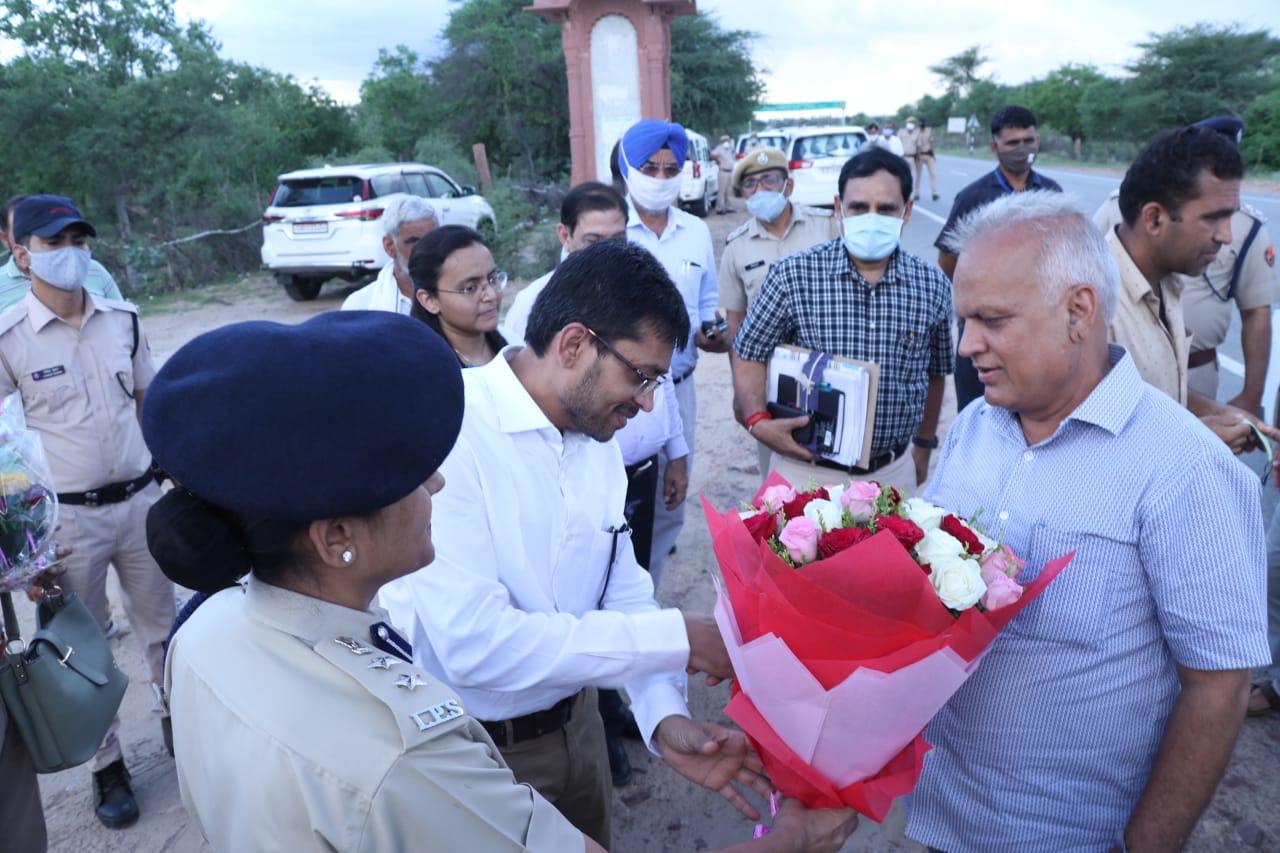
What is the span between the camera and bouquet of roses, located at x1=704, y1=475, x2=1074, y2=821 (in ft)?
5.30

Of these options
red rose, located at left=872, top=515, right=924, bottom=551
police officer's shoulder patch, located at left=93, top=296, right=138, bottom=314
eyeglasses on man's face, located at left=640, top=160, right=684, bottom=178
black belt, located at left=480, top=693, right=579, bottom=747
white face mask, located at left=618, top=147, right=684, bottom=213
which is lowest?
black belt, located at left=480, top=693, right=579, bottom=747

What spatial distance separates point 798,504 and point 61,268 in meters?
3.43

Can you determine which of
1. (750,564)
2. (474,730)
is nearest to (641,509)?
(750,564)

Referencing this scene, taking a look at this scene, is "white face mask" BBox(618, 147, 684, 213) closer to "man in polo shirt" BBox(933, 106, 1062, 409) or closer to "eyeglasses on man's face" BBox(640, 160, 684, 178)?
"eyeglasses on man's face" BBox(640, 160, 684, 178)

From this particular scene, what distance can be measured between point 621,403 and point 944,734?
3.90 ft

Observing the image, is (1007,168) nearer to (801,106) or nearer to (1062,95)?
(801,106)

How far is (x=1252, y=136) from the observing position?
106ft

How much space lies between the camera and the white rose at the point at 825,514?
1839 millimetres

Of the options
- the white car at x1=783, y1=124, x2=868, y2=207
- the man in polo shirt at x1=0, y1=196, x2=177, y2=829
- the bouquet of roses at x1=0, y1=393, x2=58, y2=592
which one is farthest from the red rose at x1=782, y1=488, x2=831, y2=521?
the white car at x1=783, y1=124, x2=868, y2=207

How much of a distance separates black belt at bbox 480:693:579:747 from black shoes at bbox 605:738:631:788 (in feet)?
4.67

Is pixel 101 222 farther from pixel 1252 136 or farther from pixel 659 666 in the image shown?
pixel 1252 136

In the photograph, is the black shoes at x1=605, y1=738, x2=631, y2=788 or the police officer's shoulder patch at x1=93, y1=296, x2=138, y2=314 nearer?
the black shoes at x1=605, y1=738, x2=631, y2=788

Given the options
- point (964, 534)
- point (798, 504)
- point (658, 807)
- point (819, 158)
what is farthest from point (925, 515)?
point (819, 158)

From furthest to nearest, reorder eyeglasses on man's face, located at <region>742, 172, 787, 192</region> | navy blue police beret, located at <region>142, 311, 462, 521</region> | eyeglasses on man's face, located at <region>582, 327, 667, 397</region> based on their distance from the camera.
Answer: eyeglasses on man's face, located at <region>742, 172, 787, 192</region> < eyeglasses on man's face, located at <region>582, 327, 667, 397</region> < navy blue police beret, located at <region>142, 311, 462, 521</region>
